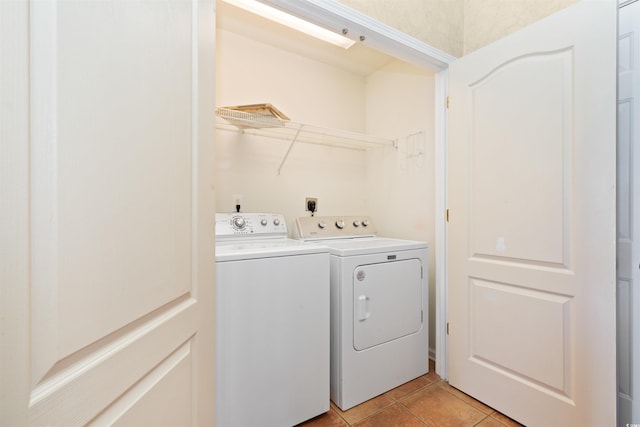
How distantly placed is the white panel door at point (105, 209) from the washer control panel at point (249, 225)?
102cm

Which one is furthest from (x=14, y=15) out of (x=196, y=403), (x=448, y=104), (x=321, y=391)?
(x=448, y=104)

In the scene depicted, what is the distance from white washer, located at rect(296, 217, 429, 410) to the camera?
1562 millimetres

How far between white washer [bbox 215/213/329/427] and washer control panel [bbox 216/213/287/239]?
0.39 m

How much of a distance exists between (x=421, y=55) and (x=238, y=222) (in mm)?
1587

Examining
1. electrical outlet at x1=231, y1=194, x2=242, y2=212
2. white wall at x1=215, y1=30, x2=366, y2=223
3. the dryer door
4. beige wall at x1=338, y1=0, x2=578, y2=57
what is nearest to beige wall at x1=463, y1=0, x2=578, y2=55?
beige wall at x1=338, y1=0, x2=578, y2=57

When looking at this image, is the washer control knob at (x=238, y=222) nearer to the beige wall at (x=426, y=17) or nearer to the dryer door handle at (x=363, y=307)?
the dryer door handle at (x=363, y=307)

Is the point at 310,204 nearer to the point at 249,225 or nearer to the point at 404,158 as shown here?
the point at 249,225

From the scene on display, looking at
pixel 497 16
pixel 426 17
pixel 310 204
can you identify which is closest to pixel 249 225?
pixel 310 204

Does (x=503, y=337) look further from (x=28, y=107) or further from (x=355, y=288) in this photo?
(x=28, y=107)

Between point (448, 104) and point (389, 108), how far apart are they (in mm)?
804

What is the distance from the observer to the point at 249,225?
A: 1.87m

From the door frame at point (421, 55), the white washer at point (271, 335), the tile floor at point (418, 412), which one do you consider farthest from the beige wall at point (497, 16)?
the tile floor at point (418, 412)

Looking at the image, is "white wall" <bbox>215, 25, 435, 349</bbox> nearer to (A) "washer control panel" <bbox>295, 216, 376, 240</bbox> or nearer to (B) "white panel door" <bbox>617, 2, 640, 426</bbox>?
(A) "washer control panel" <bbox>295, 216, 376, 240</bbox>

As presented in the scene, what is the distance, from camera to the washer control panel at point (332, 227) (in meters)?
2.07
